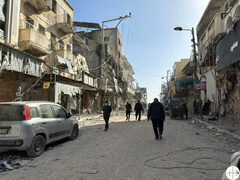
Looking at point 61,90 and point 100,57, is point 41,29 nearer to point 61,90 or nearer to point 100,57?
point 61,90

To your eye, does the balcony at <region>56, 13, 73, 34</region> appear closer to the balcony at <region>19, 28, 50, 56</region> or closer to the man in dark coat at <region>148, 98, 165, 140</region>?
the balcony at <region>19, 28, 50, 56</region>

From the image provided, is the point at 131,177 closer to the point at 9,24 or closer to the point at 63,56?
the point at 9,24

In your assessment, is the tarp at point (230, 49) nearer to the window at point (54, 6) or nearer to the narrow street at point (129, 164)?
the narrow street at point (129, 164)

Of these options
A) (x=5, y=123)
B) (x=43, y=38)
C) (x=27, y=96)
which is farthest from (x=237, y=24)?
(x=27, y=96)

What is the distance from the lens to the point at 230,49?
9.66m

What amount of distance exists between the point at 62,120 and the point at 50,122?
859 mm

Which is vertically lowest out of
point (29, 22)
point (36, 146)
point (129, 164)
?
point (129, 164)

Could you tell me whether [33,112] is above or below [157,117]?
above

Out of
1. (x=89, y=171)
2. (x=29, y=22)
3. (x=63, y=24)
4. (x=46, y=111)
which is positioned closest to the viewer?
(x=89, y=171)

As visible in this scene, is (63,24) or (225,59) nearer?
(225,59)

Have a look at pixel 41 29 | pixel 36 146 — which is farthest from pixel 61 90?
pixel 36 146

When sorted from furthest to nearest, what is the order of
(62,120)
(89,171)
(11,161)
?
(62,120), (11,161), (89,171)

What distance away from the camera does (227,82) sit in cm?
1335

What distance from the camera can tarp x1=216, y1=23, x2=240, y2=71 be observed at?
888 cm
